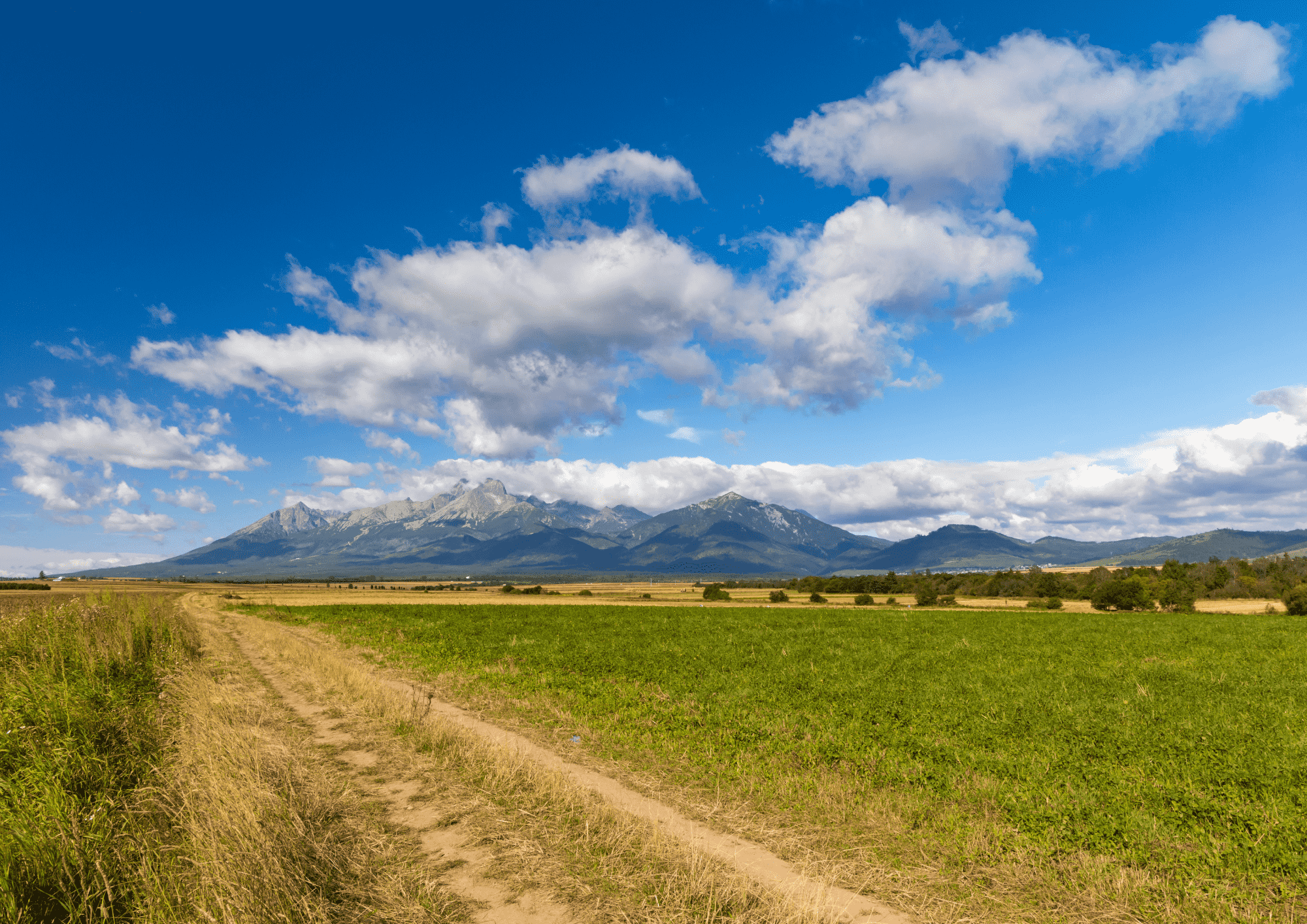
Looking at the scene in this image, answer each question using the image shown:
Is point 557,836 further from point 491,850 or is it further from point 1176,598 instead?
point 1176,598

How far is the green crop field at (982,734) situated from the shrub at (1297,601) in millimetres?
53234

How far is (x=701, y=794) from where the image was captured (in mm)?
13477

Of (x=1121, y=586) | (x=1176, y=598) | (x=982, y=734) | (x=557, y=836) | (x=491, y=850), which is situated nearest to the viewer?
(x=491, y=850)

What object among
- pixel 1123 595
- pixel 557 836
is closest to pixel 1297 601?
pixel 1123 595

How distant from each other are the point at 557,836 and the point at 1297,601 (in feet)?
348

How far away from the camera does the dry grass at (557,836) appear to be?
27.0 feet

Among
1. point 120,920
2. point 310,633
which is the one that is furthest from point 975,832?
point 310,633

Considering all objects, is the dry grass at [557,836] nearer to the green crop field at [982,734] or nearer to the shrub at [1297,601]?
the green crop field at [982,734]

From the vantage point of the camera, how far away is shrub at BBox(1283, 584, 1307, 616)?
73.0 meters

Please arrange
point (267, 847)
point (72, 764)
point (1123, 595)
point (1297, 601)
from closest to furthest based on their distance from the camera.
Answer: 1. point (267, 847)
2. point (72, 764)
3. point (1297, 601)
4. point (1123, 595)

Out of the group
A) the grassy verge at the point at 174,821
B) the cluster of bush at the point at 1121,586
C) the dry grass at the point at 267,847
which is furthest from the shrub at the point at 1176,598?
the grassy verge at the point at 174,821

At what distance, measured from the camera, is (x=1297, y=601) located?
74.2 meters

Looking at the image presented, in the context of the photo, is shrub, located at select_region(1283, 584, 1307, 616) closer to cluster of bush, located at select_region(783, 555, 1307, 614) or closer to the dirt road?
cluster of bush, located at select_region(783, 555, 1307, 614)

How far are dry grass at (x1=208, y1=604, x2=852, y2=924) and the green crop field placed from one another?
351 cm
